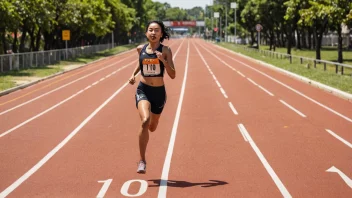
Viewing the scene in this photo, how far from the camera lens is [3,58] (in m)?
30.5

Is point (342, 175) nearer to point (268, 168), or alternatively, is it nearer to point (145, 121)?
point (268, 168)

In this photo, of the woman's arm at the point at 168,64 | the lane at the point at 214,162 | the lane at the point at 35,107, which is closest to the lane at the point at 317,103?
the lane at the point at 214,162

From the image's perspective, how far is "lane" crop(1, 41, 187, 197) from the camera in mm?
A: 6988

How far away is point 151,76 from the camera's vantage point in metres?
7.32

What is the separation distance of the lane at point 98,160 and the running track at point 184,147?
0.02 meters

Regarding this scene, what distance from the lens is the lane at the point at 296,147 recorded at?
23.5 ft

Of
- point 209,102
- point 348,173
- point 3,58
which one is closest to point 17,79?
point 3,58

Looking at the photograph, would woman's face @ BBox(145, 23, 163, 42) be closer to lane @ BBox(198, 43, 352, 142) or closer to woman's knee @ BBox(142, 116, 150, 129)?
woman's knee @ BBox(142, 116, 150, 129)

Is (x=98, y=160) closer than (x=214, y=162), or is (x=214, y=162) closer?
(x=214, y=162)

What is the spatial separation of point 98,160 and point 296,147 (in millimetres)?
3877

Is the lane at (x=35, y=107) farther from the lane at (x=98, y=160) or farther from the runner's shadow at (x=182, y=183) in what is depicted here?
the runner's shadow at (x=182, y=183)

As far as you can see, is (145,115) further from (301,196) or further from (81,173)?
(301,196)

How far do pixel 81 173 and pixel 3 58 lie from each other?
80.7 feet

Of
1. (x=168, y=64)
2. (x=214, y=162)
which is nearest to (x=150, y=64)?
(x=168, y=64)
